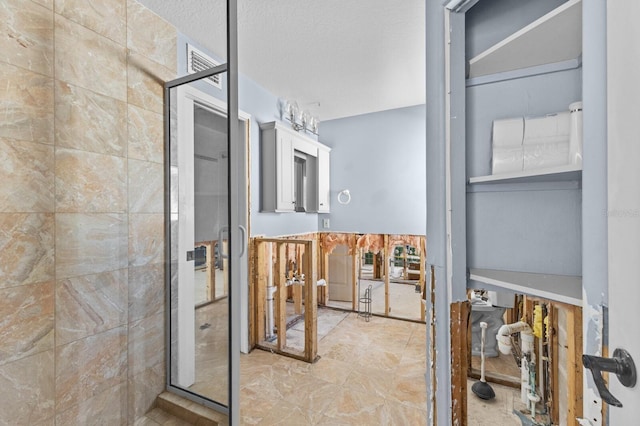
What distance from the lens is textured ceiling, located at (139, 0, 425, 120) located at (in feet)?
5.04

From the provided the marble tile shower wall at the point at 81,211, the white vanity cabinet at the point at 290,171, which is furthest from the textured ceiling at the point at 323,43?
the white vanity cabinet at the point at 290,171

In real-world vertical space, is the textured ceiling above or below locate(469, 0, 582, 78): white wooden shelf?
above

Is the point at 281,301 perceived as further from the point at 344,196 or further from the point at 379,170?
the point at 379,170

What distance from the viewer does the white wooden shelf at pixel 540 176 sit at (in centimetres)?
74

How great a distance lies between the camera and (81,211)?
989 mm

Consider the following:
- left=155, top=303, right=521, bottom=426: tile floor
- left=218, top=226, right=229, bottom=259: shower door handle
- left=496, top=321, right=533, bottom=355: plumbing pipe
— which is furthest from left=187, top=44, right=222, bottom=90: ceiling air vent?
left=496, top=321, right=533, bottom=355: plumbing pipe

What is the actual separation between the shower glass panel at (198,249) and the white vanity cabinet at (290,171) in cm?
133

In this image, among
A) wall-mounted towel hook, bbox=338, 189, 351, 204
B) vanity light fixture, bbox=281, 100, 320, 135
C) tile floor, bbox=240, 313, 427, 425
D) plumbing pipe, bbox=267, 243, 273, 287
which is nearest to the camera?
tile floor, bbox=240, 313, 427, 425

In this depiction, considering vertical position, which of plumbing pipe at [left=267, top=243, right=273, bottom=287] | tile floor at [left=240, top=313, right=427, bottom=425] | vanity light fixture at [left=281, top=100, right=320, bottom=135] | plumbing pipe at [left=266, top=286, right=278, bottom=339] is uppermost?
vanity light fixture at [left=281, top=100, right=320, bottom=135]

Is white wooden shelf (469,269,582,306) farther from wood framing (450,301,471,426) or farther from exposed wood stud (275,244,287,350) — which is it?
exposed wood stud (275,244,287,350)

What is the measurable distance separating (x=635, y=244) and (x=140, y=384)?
150 cm

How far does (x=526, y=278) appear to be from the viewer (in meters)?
0.92

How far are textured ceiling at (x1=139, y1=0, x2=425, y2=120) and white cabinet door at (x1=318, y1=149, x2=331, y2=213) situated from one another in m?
0.67

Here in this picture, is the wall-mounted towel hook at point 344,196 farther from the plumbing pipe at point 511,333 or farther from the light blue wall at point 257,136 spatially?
the plumbing pipe at point 511,333
